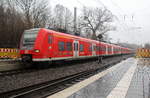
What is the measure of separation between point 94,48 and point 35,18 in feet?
64.6

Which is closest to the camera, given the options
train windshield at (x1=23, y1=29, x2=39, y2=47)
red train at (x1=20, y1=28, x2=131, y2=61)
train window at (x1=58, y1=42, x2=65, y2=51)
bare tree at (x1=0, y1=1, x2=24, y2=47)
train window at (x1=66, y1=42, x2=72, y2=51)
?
red train at (x1=20, y1=28, x2=131, y2=61)

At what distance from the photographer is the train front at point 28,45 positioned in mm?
13203

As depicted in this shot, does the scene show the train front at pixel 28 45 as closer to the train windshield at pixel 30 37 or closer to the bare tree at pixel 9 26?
the train windshield at pixel 30 37

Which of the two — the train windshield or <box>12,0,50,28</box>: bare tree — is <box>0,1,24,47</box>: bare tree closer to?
<box>12,0,50,28</box>: bare tree

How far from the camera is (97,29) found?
2307 inches

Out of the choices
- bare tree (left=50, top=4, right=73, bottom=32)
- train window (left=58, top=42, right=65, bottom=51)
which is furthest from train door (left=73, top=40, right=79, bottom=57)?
bare tree (left=50, top=4, right=73, bottom=32)

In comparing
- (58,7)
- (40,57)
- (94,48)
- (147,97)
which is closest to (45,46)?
(40,57)

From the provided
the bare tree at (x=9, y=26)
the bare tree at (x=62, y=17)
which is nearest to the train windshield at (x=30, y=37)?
the bare tree at (x=9, y=26)

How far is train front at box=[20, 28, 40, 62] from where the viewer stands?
43.3ft

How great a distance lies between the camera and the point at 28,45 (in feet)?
44.9

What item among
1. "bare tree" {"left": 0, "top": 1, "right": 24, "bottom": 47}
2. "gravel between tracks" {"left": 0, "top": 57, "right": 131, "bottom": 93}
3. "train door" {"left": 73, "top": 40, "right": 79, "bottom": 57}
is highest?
"bare tree" {"left": 0, "top": 1, "right": 24, "bottom": 47}

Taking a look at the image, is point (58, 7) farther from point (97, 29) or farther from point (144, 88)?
point (144, 88)

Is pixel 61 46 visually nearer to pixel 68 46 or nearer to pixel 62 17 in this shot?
pixel 68 46

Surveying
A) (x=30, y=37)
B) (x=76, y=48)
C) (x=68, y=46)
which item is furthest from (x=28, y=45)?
(x=76, y=48)
